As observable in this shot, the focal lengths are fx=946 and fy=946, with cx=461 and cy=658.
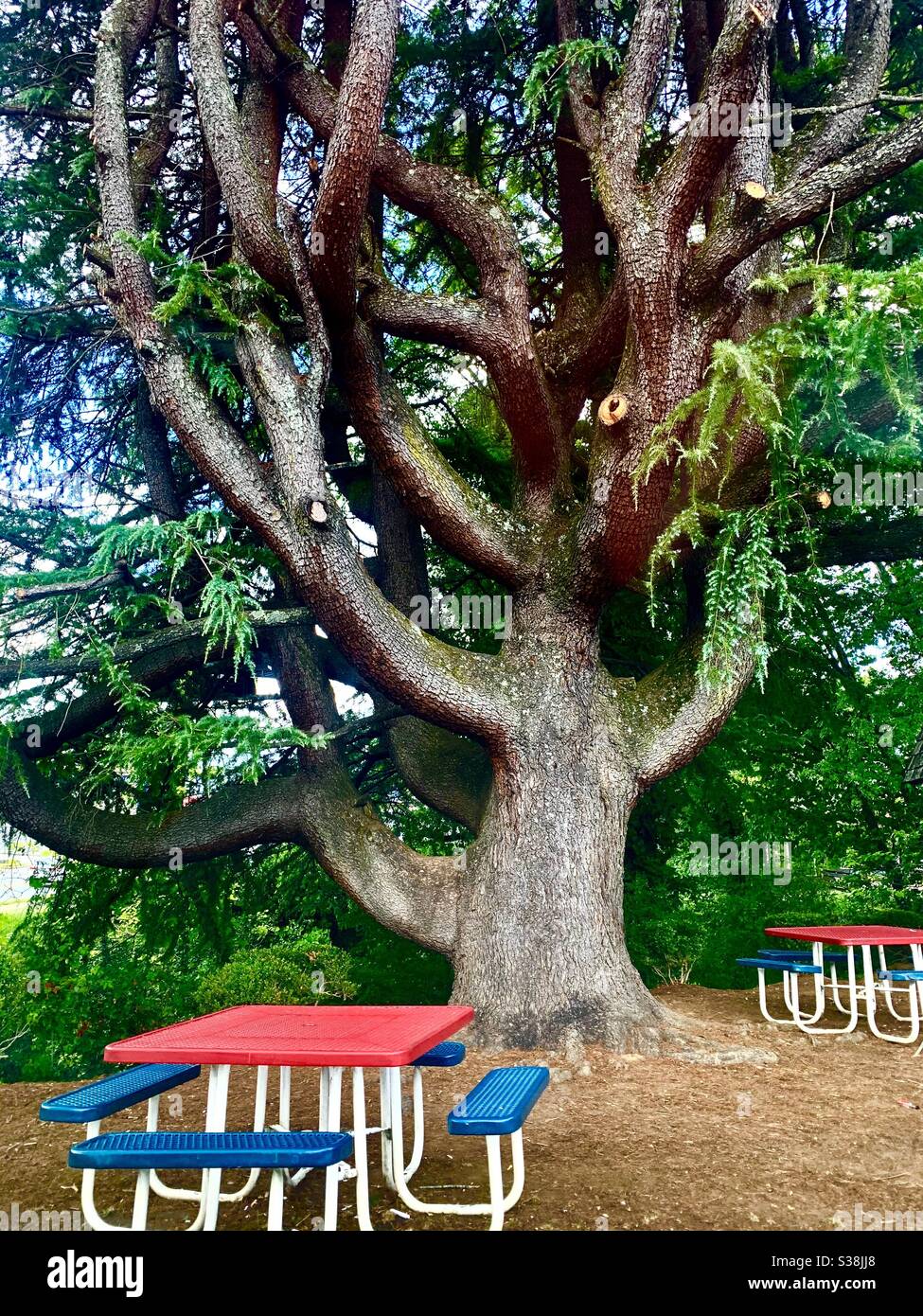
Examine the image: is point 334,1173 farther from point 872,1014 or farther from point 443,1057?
point 872,1014

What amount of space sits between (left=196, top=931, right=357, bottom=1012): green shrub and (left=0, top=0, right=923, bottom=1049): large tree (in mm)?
1006

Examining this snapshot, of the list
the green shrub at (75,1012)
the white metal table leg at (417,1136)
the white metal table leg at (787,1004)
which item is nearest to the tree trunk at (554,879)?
the white metal table leg at (787,1004)

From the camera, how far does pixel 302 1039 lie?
147 inches

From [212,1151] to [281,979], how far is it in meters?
4.98

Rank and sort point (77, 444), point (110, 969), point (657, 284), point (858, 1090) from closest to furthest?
point (858, 1090) → point (657, 284) → point (110, 969) → point (77, 444)

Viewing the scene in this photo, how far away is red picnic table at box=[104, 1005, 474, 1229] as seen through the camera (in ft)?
11.0

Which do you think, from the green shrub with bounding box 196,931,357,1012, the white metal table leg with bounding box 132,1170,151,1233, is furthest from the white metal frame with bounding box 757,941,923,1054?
the white metal table leg with bounding box 132,1170,151,1233

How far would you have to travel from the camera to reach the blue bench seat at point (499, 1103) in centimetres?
317

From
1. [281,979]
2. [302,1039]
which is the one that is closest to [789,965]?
[281,979]

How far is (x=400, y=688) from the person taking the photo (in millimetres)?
6988

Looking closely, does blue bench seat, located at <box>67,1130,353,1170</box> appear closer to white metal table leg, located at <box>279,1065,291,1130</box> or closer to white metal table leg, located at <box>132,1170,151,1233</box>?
white metal table leg, located at <box>132,1170,151,1233</box>

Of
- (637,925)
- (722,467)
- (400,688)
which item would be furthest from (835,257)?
(637,925)
